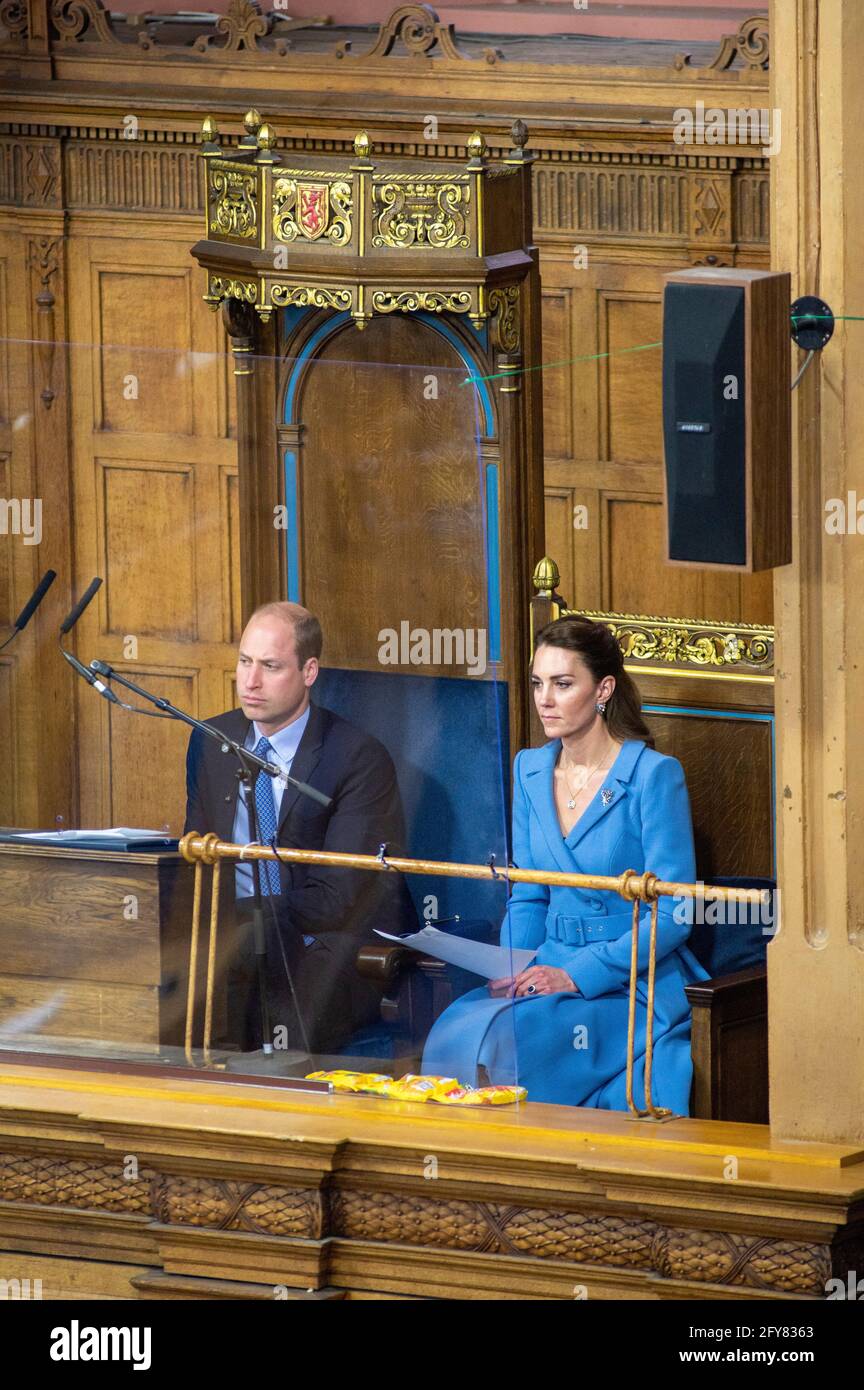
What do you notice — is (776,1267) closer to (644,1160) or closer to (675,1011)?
(644,1160)

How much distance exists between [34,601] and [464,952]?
107cm

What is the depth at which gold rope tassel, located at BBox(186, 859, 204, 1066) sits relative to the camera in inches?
212

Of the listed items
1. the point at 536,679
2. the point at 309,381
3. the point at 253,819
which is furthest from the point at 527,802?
the point at 309,381

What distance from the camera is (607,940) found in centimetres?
566

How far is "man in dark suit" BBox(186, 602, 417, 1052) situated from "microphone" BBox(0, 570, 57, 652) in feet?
1.42

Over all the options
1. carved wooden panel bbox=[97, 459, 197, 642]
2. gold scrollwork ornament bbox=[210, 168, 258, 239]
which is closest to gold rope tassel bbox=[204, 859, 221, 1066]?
carved wooden panel bbox=[97, 459, 197, 642]

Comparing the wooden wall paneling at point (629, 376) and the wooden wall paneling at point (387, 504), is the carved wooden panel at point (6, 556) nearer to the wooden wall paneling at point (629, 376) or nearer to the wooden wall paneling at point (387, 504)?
the wooden wall paneling at point (387, 504)

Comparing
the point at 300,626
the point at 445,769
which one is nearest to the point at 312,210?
the point at 300,626

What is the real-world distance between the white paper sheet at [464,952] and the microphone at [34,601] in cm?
93

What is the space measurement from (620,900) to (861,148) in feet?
5.24

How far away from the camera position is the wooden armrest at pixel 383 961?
532 centimetres

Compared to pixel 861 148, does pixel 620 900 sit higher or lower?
lower

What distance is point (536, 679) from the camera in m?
5.72

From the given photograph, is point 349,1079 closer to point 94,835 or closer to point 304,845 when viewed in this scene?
point 304,845
